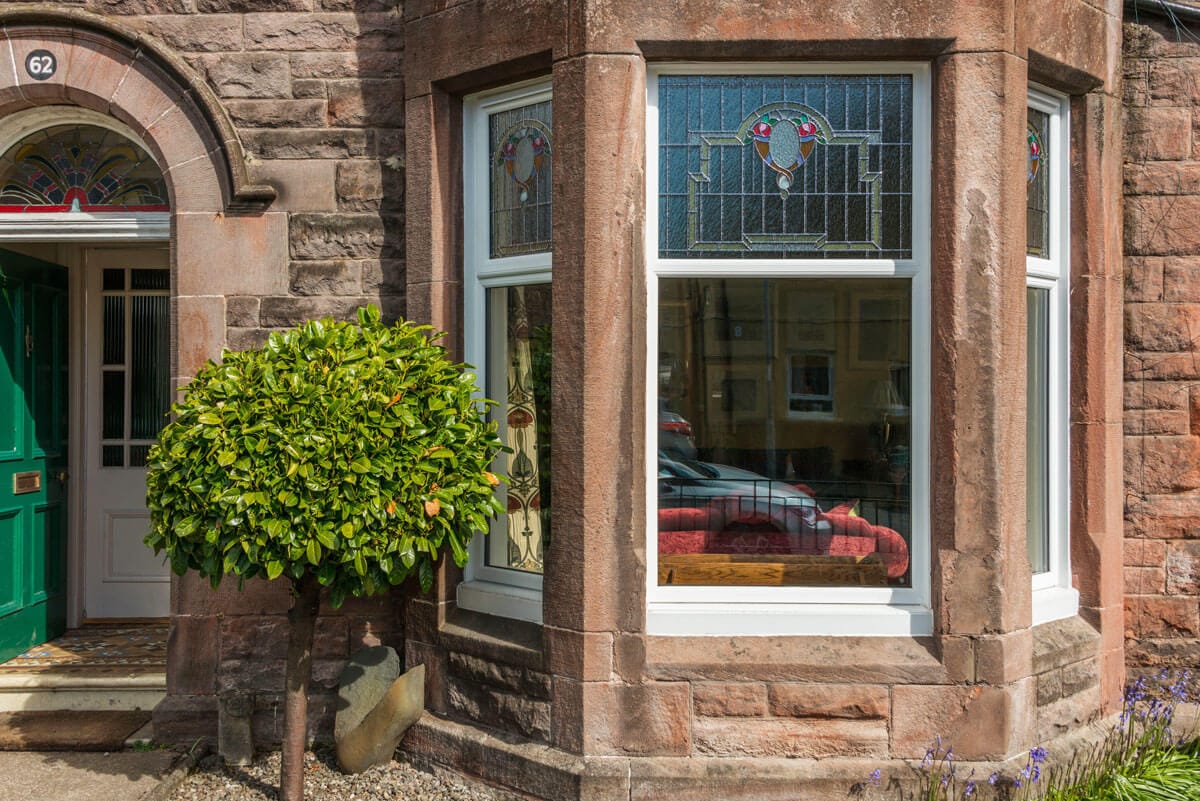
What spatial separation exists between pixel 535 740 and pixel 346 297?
94.4 inches

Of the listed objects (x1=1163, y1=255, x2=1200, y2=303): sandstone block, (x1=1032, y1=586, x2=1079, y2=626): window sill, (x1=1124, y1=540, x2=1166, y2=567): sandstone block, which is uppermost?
(x1=1163, y1=255, x2=1200, y2=303): sandstone block

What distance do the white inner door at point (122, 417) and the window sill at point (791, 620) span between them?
4227 millimetres

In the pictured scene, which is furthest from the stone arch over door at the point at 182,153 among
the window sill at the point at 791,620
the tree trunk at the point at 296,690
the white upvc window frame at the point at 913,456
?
the window sill at the point at 791,620

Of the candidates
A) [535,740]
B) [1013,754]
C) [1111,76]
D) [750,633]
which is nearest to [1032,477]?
[1013,754]

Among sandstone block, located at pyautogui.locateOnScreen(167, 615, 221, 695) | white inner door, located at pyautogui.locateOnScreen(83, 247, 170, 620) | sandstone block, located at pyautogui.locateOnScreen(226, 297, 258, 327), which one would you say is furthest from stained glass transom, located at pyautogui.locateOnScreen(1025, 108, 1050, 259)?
white inner door, located at pyautogui.locateOnScreen(83, 247, 170, 620)

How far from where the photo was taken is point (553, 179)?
4551 mm

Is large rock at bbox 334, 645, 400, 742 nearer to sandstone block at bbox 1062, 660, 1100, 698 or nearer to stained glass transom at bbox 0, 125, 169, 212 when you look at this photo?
stained glass transom at bbox 0, 125, 169, 212

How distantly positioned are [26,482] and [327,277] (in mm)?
2642

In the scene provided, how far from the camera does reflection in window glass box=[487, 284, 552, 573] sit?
4914 millimetres

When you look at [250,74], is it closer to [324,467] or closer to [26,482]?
[324,467]

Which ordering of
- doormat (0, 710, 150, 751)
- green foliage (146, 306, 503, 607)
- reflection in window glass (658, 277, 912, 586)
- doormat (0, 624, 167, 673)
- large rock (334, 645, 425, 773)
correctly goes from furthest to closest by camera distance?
1. doormat (0, 624, 167, 673)
2. doormat (0, 710, 150, 751)
3. large rock (334, 645, 425, 773)
4. reflection in window glass (658, 277, 912, 586)
5. green foliage (146, 306, 503, 607)

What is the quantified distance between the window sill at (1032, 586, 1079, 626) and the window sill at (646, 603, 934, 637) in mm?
768

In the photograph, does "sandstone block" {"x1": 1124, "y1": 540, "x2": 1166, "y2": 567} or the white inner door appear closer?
"sandstone block" {"x1": 1124, "y1": 540, "x2": 1166, "y2": 567}

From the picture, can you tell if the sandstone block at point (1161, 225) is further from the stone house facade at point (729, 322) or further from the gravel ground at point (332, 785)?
the gravel ground at point (332, 785)
